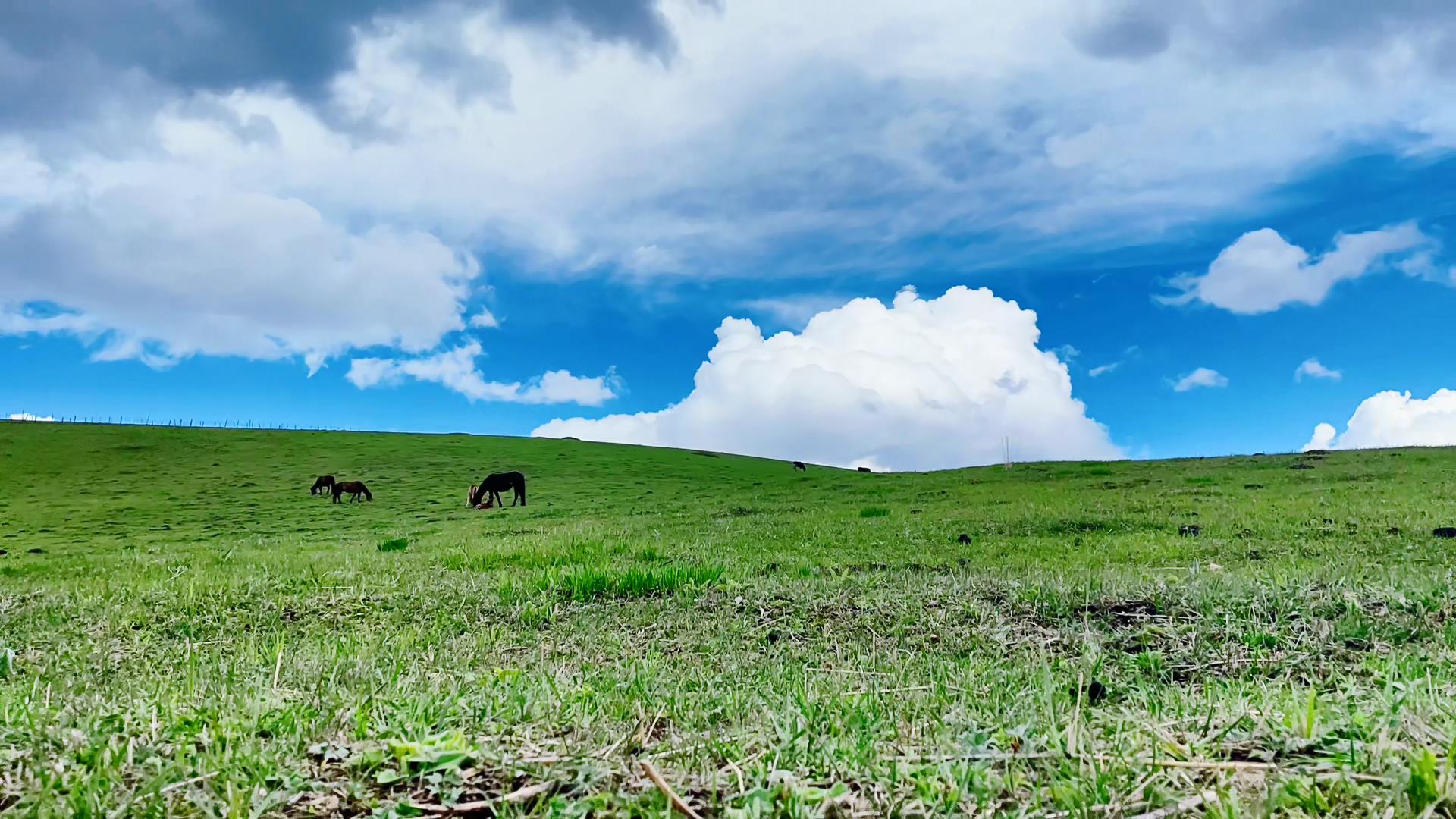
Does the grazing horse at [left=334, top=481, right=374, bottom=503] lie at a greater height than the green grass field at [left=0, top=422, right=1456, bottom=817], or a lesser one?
greater

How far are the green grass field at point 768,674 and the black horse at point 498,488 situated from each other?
23030 millimetres

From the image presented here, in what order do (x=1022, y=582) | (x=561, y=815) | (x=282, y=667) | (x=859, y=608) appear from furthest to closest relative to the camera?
1. (x=1022, y=582)
2. (x=859, y=608)
3. (x=282, y=667)
4. (x=561, y=815)

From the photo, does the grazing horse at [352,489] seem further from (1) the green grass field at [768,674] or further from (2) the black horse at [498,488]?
(1) the green grass field at [768,674]

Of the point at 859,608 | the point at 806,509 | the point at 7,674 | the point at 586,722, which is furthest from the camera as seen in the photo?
the point at 806,509

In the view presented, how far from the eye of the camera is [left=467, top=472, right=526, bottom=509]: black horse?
40.1 metres

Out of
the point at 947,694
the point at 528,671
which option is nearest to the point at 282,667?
the point at 528,671

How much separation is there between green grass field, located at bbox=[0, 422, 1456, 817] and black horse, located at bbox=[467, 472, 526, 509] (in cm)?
2303

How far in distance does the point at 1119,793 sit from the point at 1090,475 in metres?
36.0

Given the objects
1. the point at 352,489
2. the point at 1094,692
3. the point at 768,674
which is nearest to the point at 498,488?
the point at 352,489

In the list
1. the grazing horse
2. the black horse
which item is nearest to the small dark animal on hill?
the black horse

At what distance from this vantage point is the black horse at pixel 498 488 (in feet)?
132

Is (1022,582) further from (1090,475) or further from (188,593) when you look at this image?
(1090,475)

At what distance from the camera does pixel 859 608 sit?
7531 mm

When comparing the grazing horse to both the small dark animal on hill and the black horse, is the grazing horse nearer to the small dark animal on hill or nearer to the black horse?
the black horse
